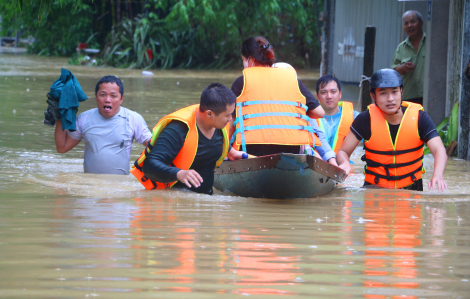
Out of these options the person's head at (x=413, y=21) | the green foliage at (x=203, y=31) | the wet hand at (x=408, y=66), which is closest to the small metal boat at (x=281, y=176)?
the wet hand at (x=408, y=66)

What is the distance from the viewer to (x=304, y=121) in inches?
225

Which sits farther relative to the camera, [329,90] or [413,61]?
[413,61]

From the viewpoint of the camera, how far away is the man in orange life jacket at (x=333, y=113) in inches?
261

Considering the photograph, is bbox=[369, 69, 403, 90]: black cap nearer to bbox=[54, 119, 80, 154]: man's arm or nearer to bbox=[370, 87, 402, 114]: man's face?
bbox=[370, 87, 402, 114]: man's face

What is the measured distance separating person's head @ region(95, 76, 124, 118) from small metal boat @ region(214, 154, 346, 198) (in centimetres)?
128

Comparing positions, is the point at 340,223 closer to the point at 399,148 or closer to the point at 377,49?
the point at 399,148

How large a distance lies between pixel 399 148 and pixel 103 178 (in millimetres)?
2843

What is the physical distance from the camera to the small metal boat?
17.2 ft

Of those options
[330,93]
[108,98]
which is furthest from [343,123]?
[108,98]

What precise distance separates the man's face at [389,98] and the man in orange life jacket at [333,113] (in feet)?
3.84

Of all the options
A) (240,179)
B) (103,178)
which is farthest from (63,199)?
(240,179)

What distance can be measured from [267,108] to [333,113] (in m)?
1.44

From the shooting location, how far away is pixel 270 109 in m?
5.65

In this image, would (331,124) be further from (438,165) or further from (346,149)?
(438,165)
